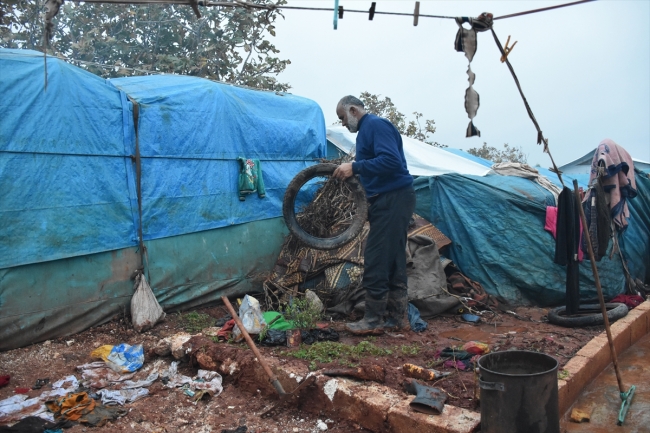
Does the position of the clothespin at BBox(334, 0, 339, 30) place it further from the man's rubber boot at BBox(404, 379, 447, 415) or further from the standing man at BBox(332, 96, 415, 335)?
the man's rubber boot at BBox(404, 379, 447, 415)

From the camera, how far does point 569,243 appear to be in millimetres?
5719

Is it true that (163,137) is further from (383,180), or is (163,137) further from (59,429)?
(59,429)

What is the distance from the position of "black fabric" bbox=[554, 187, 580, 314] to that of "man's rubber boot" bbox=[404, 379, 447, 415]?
3.04 metres

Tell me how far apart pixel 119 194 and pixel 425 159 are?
17.5 feet

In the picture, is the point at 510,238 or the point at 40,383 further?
the point at 510,238

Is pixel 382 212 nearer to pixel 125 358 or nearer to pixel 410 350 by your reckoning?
pixel 410 350

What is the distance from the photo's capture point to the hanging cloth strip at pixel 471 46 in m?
3.71

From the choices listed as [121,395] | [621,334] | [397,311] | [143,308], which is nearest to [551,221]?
[621,334]

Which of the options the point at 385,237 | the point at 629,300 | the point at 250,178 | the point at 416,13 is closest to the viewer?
the point at 416,13

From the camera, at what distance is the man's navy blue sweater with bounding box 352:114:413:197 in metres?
4.74

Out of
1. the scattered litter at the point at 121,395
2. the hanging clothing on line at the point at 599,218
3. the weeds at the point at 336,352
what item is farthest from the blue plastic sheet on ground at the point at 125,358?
the hanging clothing on line at the point at 599,218

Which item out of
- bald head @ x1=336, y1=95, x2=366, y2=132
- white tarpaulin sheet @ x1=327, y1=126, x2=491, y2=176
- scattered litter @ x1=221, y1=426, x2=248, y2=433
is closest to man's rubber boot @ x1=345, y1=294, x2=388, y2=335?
scattered litter @ x1=221, y1=426, x2=248, y2=433

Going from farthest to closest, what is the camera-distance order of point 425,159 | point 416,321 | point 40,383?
point 425,159, point 416,321, point 40,383

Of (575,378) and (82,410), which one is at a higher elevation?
(575,378)
